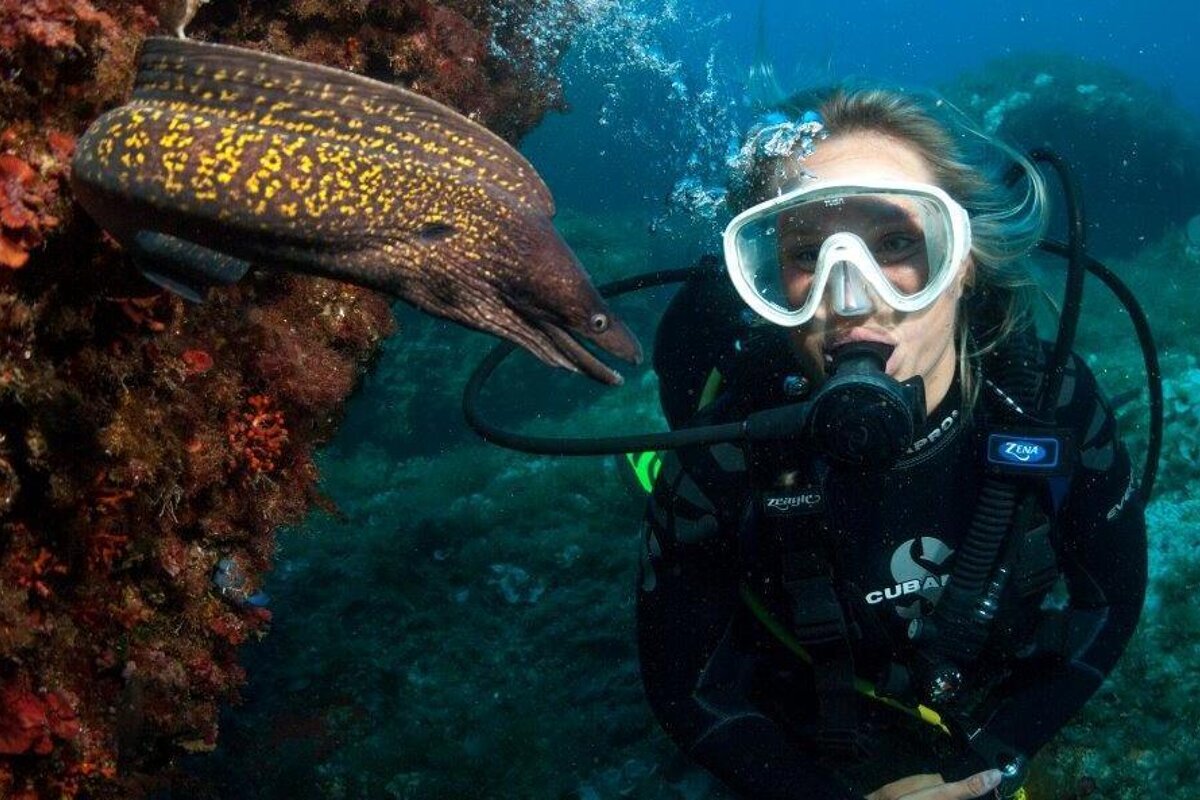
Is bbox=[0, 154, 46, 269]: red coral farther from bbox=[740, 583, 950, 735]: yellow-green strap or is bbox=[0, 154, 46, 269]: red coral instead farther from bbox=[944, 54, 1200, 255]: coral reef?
bbox=[944, 54, 1200, 255]: coral reef

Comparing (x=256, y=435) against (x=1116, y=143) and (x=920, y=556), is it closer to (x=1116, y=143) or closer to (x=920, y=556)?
(x=920, y=556)

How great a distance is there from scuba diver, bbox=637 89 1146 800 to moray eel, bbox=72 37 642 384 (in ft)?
3.70

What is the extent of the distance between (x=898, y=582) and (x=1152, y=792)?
7.40 ft

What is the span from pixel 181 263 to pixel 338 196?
1.78 feet

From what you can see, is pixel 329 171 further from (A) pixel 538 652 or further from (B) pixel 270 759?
(A) pixel 538 652

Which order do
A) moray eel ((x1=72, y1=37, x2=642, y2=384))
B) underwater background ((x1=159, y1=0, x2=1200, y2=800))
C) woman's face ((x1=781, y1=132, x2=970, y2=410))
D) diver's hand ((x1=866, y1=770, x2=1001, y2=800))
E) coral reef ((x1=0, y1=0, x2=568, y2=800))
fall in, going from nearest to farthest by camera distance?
1. moray eel ((x1=72, y1=37, x2=642, y2=384))
2. coral reef ((x1=0, y1=0, x2=568, y2=800))
3. woman's face ((x1=781, y1=132, x2=970, y2=410))
4. diver's hand ((x1=866, y1=770, x2=1001, y2=800))
5. underwater background ((x1=159, y1=0, x2=1200, y2=800))

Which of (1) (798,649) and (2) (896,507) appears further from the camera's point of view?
(1) (798,649)

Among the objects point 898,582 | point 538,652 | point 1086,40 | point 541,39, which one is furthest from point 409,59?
point 1086,40

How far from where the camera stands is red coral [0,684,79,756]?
2455 mm

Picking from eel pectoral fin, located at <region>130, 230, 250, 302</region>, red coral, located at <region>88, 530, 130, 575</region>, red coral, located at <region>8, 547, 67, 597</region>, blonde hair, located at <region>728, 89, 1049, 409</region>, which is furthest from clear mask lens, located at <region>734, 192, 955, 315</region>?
red coral, located at <region>8, 547, 67, 597</region>

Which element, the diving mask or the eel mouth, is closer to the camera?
the eel mouth

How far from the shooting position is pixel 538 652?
5625mm

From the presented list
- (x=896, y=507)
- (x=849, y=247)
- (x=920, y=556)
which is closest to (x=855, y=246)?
(x=849, y=247)

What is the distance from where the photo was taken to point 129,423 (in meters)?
2.64
